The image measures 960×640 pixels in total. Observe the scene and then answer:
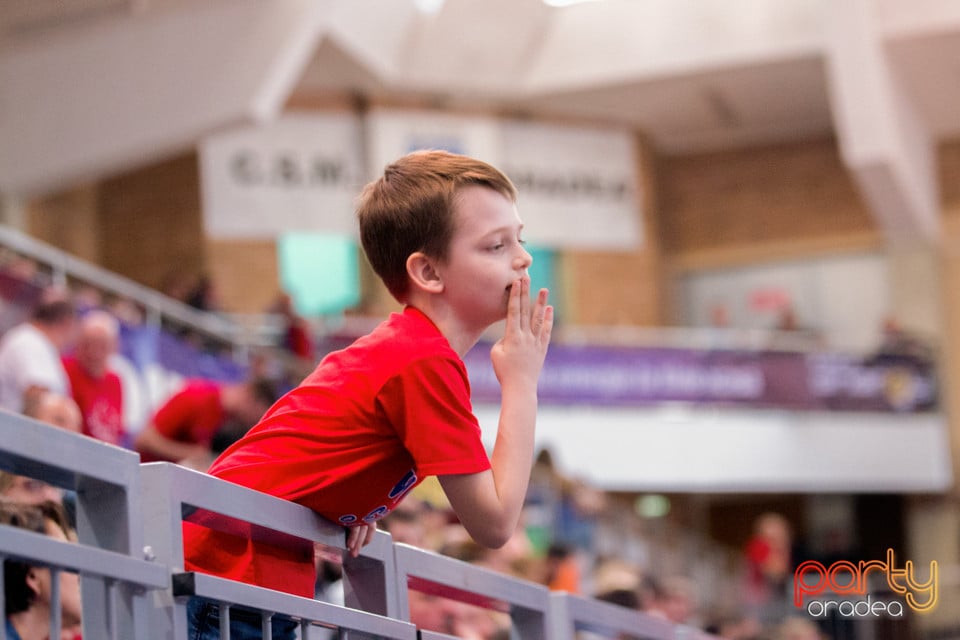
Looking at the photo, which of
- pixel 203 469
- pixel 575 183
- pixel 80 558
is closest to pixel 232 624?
pixel 80 558

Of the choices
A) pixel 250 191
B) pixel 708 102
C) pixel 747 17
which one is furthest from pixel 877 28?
pixel 250 191

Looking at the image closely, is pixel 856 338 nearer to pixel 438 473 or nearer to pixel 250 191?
pixel 250 191

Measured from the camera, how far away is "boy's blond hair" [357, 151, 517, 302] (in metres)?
2.35

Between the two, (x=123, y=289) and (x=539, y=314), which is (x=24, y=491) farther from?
(x=123, y=289)

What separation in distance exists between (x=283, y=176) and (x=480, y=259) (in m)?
15.5

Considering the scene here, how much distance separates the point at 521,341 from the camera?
2379 mm

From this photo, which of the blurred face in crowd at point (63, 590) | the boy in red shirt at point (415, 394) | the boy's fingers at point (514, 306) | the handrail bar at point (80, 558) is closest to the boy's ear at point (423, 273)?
the boy in red shirt at point (415, 394)

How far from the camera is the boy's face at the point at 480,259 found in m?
2.35

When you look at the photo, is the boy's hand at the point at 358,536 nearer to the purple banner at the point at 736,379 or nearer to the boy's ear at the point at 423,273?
the boy's ear at the point at 423,273

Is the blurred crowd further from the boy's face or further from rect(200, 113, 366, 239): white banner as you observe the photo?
rect(200, 113, 366, 239): white banner

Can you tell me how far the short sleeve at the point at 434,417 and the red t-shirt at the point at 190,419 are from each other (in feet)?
13.9

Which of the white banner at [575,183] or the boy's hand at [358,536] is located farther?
the white banner at [575,183]

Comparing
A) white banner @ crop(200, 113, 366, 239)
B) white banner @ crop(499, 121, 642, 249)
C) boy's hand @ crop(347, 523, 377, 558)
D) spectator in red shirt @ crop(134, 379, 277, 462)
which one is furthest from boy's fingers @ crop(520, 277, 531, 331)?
white banner @ crop(499, 121, 642, 249)

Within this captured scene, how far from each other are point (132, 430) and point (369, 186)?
6505 millimetres
